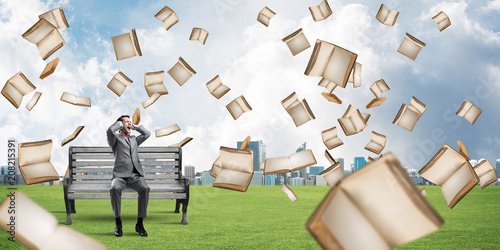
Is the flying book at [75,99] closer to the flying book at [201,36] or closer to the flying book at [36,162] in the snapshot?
the flying book at [36,162]

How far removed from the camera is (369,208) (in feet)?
5.40

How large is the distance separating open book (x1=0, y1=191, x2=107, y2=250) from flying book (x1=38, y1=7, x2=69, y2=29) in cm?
264

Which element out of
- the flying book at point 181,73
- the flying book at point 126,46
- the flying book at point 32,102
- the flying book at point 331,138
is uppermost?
the flying book at point 126,46

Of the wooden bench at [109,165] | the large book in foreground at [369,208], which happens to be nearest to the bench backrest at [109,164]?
the wooden bench at [109,165]

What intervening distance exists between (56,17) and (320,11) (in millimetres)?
2715

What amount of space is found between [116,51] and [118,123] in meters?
0.85

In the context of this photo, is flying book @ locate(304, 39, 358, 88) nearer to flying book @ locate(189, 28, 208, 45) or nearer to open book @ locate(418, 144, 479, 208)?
open book @ locate(418, 144, 479, 208)

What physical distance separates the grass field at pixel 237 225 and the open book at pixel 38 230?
1.89 m

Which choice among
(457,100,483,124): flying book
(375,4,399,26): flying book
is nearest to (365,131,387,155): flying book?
(457,100,483,124): flying book

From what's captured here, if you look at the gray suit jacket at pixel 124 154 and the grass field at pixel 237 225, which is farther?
the gray suit jacket at pixel 124 154

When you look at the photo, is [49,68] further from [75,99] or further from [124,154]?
[124,154]

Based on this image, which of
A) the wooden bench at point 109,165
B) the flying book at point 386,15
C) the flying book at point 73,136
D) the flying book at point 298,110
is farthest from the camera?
the wooden bench at point 109,165

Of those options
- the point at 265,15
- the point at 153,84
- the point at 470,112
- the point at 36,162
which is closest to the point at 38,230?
the point at 36,162

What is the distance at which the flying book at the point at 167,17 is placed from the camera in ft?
17.0
